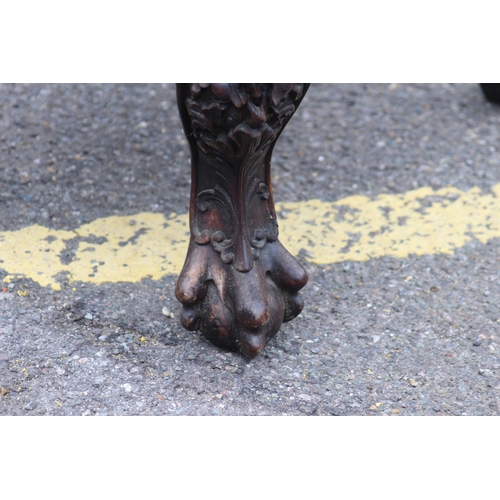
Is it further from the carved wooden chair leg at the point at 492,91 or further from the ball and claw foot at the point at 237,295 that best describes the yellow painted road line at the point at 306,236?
the carved wooden chair leg at the point at 492,91

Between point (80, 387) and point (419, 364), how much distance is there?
787mm

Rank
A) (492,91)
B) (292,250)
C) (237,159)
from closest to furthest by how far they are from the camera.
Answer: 1. (237,159)
2. (292,250)
3. (492,91)

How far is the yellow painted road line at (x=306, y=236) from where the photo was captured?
77.5 inches

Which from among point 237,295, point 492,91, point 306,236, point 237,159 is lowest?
point 306,236

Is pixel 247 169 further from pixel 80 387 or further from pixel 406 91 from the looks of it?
pixel 406 91

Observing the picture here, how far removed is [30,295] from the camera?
72.1 inches

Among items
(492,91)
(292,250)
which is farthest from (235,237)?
(492,91)

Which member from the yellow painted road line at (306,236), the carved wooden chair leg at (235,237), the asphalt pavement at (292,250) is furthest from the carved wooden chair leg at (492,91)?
the carved wooden chair leg at (235,237)

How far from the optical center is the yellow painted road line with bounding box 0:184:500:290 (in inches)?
77.5

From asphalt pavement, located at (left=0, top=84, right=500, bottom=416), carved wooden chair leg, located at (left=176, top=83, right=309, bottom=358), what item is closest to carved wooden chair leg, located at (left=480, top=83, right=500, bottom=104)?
asphalt pavement, located at (left=0, top=84, right=500, bottom=416)

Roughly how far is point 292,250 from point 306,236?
0.09 meters

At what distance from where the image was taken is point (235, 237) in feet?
5.29

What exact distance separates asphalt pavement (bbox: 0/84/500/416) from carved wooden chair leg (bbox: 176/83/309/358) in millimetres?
89

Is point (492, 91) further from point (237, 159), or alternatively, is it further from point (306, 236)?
point (237, 159)
